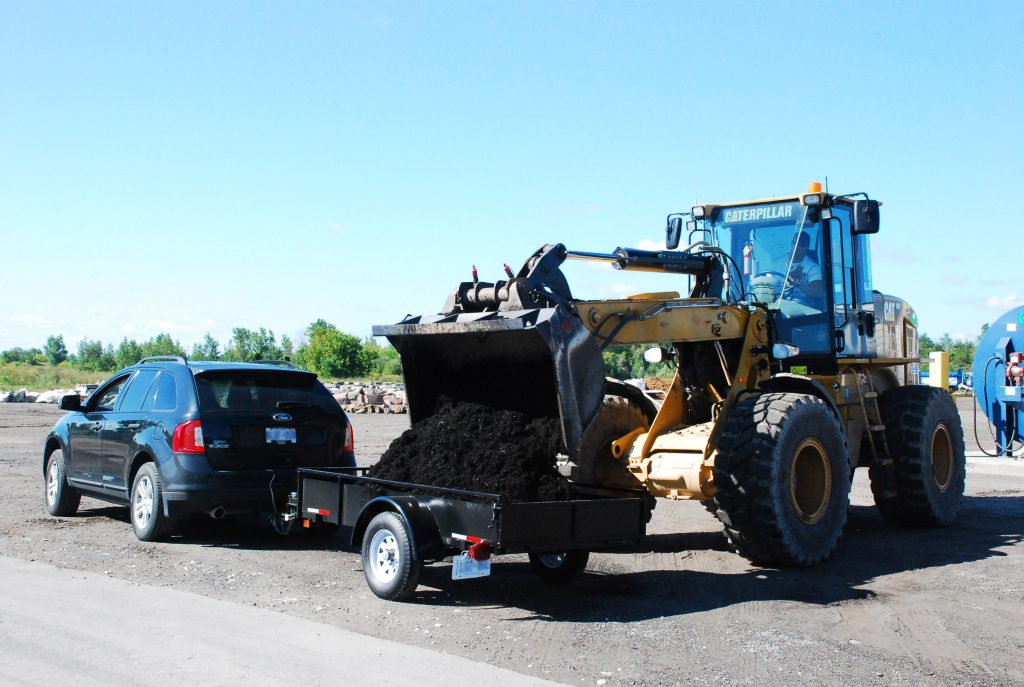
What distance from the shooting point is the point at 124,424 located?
1084 centimetres

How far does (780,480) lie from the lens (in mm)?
8594

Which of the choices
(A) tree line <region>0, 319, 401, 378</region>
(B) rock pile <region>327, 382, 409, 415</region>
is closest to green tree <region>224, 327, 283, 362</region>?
(A) tree line <region>0, 319, 401, 378</region>

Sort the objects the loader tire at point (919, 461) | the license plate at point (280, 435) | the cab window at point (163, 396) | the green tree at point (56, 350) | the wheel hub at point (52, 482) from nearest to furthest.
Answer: the license plate at point (280, 435) < the cab window at point (163, 396) < the loader tire at point (919, 461) < the wheel hub at point (52, 482) < the green tree at point (56, 350)

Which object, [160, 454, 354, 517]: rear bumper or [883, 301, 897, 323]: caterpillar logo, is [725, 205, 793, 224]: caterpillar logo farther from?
[160, 454, 354, 517]: rear bumper

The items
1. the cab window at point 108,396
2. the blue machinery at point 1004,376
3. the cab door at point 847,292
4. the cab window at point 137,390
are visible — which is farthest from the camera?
the blue machinery at point 1004,376

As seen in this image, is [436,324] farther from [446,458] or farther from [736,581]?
[736,581]

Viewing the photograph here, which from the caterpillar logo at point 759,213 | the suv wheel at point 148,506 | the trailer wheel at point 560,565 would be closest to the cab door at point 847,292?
the caterpillar logo at point 759,213

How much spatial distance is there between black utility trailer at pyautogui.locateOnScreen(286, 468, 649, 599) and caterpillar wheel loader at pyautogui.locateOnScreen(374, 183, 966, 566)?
2.29ft

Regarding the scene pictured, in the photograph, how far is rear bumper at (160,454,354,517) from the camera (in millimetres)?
9727

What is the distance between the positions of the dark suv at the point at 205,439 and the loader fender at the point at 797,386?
4.29 meters

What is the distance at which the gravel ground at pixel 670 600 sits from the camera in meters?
6.08


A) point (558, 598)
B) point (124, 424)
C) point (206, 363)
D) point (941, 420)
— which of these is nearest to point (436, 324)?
point (558, 598)

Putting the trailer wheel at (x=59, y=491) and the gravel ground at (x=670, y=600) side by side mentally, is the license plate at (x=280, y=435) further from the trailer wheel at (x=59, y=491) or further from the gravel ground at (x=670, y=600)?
the trailer wheel at (x=59, y=491)

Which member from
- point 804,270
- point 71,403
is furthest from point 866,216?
point 71,403
